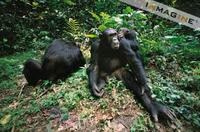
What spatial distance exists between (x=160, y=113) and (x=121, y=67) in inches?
45.7

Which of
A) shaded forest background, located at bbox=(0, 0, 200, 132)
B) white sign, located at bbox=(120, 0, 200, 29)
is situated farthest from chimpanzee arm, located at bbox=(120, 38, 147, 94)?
white sign, located at bbox=(120, 0, 200, 29)

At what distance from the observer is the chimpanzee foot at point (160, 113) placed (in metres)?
5.29

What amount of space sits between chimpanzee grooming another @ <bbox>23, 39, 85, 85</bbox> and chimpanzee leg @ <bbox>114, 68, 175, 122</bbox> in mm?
940

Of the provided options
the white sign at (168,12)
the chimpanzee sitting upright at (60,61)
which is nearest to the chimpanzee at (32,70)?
the chimpanzee sitting upright at (60,61)

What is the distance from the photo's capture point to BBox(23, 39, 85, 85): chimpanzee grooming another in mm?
6418

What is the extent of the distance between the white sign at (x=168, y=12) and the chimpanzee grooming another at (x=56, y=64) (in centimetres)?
314

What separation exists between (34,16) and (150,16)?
12.2 ft

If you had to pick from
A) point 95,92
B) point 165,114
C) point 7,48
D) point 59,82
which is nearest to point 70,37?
point 7,48

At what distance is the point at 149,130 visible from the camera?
523cm

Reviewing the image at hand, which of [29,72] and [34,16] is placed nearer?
[29,72]

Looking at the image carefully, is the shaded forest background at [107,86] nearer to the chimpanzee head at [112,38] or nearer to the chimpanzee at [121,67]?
the chimpanzee at [121,67]

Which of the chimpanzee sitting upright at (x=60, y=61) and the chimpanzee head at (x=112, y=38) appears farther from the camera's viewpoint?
the chimpanzee sitting upright at (x=60, y=61)

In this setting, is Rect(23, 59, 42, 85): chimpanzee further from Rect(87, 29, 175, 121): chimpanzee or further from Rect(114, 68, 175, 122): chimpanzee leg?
Rect(114, 68, 175, 122): chimpanzee leg

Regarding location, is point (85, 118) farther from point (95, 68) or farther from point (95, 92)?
point (95, 68)
